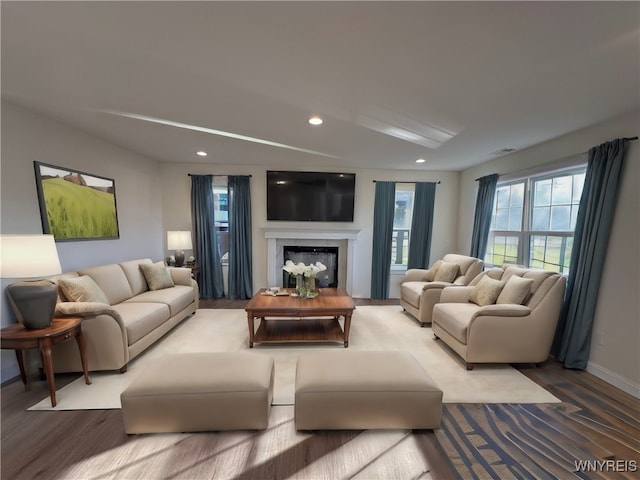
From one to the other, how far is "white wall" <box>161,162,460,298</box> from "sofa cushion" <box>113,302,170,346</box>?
207 cm

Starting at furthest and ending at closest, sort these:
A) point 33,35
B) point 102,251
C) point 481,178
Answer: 1. point 481,178
2. point 102,251
3. point 33,35

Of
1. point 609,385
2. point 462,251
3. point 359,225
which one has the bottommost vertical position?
point 609,385

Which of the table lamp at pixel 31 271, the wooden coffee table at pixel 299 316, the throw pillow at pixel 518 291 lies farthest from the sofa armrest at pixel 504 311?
the table lamp at pixel 31 271

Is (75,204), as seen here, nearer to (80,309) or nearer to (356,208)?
(80,309)

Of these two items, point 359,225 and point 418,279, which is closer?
point 418,279

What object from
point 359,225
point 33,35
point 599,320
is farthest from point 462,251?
point 33,35

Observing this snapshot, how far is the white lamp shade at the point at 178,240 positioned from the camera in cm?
425

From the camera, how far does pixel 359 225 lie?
4945mm

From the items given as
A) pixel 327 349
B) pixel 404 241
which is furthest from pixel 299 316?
pixel 404 241

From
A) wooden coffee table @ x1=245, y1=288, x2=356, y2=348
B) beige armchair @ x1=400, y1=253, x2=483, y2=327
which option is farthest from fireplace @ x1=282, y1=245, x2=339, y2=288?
wooden coffee table @ x1=245, y1=288, x2=356, y2=348

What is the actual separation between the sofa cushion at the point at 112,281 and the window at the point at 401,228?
431 centimetres

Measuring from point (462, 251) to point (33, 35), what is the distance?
565 cm

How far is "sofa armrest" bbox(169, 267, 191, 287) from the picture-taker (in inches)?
148

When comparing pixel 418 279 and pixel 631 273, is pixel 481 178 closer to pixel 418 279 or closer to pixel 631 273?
pixel 418 279
